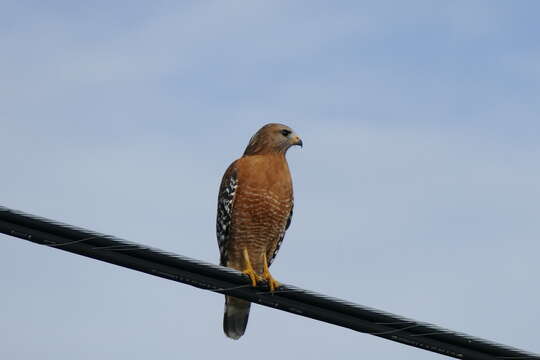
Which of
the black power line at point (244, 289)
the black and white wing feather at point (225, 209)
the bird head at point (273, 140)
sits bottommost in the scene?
the black power line at point (244, 289)

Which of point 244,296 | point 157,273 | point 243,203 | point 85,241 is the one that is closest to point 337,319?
point 244,296

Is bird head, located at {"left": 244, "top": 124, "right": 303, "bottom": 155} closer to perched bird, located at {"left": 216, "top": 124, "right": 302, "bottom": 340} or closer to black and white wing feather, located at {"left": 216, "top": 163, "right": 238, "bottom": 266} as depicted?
perched bird, located at {"left": 216, "top": 124, "right": 302, "bottom": 340}

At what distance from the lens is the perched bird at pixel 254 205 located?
11.2m

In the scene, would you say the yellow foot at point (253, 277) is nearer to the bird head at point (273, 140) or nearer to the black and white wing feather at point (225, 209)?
the black and white wing feather at point (225, 209)

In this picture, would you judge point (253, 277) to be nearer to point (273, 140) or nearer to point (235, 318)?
point (235, 318)

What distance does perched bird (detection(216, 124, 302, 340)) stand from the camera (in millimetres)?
11219

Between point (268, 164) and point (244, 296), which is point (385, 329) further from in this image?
point (268, 164)

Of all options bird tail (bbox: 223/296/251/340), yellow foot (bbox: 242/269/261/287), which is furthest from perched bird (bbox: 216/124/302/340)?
yellow foot (bbox: 242/269/261/287)

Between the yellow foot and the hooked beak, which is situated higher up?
the hooked beak

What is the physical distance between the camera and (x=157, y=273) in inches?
250

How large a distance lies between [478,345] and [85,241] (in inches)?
101

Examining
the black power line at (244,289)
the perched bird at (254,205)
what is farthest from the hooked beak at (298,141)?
the black power line at (244,289)

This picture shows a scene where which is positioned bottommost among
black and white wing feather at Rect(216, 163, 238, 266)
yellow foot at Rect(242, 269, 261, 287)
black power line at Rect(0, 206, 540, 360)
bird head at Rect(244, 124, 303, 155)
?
black power line at Rect(0, 206, 540, 360)

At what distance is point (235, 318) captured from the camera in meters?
11.6
